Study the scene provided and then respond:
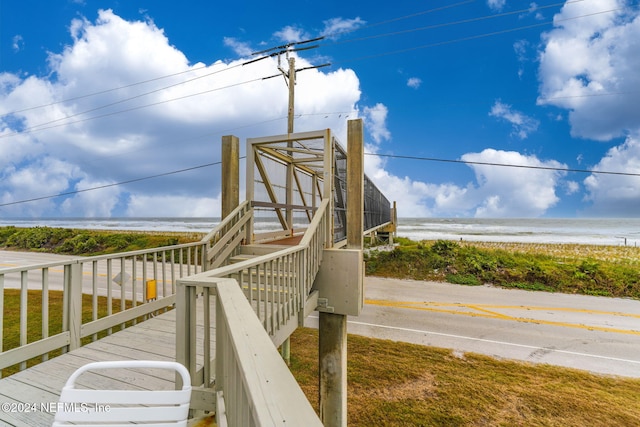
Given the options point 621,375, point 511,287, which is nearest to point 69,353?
point 621,375

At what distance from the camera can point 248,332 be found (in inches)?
41.0

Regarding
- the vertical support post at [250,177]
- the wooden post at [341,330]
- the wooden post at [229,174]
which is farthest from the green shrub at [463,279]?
the wooden post at [229,174]

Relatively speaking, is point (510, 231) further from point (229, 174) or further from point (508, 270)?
point (229, 174)

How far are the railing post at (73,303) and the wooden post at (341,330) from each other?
3.51 m

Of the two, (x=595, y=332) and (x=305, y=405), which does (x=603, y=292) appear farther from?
(x=305, y=405)

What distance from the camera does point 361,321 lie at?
8.47 meters

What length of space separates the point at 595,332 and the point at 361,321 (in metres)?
6.39

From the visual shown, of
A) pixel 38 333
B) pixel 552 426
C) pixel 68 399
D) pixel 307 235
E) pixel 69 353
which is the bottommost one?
pixel 552 426

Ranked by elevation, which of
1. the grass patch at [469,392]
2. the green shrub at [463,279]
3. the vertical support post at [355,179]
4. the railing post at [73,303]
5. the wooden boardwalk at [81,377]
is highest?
the vertical support post at [355,179]

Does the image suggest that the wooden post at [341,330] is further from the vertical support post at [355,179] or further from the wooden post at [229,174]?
the wooden post at [229,174]

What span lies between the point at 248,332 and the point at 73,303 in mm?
3034

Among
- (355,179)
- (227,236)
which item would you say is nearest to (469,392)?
(355,179)

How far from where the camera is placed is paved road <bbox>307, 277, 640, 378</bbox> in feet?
21.4

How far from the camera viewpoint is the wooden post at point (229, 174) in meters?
5.12
